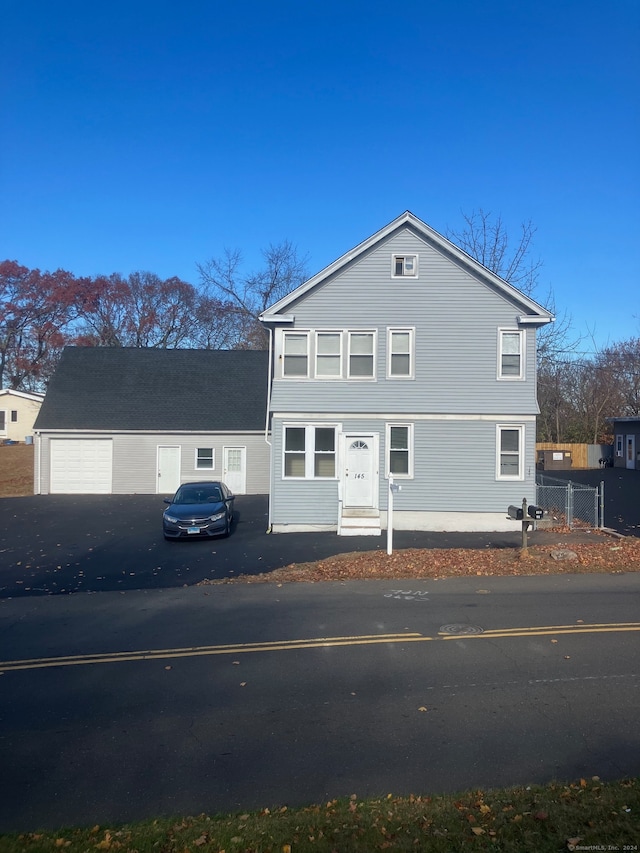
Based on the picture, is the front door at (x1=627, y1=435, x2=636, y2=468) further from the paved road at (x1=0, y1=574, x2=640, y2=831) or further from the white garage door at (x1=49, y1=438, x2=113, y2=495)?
the paved road at (x1=0, y1=574, x2=640, y2=831)

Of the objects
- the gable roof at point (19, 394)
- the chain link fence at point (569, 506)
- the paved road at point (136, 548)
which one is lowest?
the paved road at point (136, 548)

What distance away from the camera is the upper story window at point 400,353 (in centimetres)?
2159

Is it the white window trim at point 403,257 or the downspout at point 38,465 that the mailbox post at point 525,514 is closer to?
the white window trim at point 403,257

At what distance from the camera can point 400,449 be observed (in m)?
21.5

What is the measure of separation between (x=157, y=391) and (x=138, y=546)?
1603 centimetres

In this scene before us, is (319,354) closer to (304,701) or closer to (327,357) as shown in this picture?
(327,357)

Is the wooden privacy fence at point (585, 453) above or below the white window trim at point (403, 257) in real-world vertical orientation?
below

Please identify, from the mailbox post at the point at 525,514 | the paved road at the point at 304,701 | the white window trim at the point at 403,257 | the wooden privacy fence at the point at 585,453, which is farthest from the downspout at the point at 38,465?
the wooden privacy fence at the point at 585,453

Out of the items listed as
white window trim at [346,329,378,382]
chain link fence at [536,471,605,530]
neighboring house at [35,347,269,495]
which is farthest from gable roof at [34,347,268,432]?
chain link fence at [536,471,605,530]

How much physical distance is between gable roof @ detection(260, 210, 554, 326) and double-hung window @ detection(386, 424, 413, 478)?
14.7 ft

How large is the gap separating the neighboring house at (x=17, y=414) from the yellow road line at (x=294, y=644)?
45456 mm

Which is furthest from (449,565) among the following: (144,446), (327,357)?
(144,446)

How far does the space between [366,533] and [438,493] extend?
2719mm

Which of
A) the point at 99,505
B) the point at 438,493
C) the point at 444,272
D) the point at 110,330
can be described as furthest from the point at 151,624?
the point at 110,330
